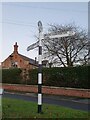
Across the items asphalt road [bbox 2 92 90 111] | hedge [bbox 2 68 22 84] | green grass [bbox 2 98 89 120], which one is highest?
hedge [bbox 2 68 22 84]

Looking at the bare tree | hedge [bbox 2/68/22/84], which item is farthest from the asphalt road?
the bare tree

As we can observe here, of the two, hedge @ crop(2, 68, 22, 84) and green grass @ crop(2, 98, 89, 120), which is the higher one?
hedge @ crop(2, 68, 22, 84)

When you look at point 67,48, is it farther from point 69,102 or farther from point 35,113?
point 35,113

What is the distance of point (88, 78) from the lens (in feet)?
85.3

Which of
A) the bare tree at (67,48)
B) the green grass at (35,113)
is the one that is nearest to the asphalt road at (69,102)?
the green grass at (35,113)

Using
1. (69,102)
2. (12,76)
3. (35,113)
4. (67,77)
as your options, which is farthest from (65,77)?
(35,113)

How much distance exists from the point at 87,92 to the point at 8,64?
150 ft

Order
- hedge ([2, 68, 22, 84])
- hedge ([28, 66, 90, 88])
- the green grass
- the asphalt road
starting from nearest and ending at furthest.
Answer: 1. the green grass
2. the asphalt road
3. hedge ([28, 66, 90, 88])
4. hedge ([2, 68, 22, 84])

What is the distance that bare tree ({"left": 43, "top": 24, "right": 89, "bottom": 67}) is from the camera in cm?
4119

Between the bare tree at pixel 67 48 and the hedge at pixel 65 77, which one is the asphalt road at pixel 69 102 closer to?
the hedge at pixel 65 77

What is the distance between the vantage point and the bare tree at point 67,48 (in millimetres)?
41188

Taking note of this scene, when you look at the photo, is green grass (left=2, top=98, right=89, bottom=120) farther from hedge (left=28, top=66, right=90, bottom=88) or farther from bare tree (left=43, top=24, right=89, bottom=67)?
bare tree (left=43, top=24, right=89, bottom=67)

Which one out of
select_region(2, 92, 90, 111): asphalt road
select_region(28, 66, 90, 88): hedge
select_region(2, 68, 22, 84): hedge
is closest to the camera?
select_region(2, 92, 90, 111): asphalt road

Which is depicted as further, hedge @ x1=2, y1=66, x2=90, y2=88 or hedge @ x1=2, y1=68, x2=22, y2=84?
hedge @ x1=2, y1=68, x2=22, y2=84
